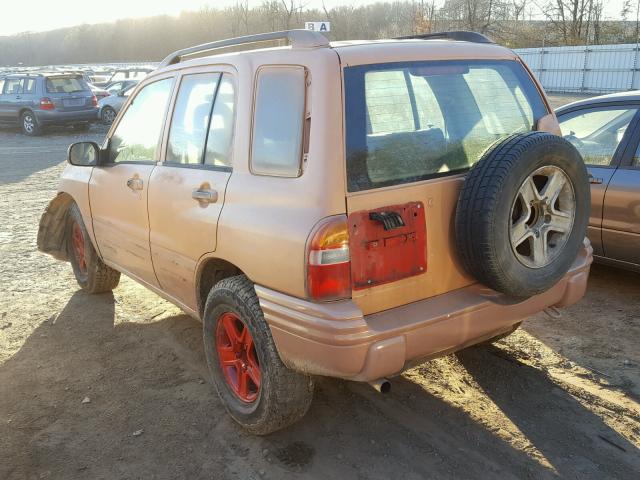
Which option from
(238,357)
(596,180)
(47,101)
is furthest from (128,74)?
(238,357)

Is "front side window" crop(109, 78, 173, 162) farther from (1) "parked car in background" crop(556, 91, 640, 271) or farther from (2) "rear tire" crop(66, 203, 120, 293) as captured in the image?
(1) "parked car in background" crop(556, 91, 640, 271)

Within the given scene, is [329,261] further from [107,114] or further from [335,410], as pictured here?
[107,114]

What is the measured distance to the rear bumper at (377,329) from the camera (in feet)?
8.48

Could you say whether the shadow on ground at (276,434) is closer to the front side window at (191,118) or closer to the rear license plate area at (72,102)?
the front side window at (191,118)

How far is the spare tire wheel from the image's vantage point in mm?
2709

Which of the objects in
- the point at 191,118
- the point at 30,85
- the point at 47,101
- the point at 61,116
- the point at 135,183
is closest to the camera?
the point at 191,118

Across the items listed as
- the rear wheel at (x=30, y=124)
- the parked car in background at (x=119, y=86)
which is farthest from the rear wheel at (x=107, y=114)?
the rear wheel at (x=30, y=124)

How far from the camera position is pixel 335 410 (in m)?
3.46

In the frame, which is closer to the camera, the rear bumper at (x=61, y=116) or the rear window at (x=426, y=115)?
the rear window at (x=426, y=115)

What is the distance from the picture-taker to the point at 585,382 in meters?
3.63

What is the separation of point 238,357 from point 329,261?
1.05 m

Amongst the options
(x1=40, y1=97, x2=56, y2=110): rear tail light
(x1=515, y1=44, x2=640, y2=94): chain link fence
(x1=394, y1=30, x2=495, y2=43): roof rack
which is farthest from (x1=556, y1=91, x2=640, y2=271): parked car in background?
(x1=515, y1=44, x2=640, y2=94): chain link fence

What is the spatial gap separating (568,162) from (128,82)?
21.7 meters

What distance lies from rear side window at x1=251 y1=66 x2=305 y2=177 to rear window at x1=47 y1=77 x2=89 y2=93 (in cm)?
1710
